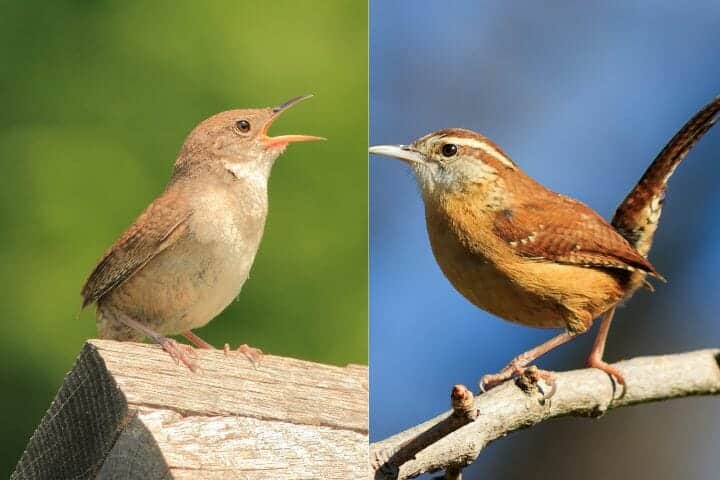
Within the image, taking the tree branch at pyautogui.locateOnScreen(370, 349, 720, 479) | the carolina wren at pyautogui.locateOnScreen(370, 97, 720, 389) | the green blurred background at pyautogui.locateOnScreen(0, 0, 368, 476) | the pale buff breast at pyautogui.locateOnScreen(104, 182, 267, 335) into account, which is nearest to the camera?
the tree branch at pyautogui.locateOnScreen(370, 349, 720, 479)

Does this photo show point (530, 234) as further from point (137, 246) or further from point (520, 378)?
point (137, 246)

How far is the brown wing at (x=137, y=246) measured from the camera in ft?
6.91

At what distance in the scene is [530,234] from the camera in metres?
1.76

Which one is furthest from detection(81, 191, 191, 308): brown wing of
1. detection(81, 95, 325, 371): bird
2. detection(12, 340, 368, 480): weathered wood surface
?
detection(12, 340, 368, 480): weathered wood surface

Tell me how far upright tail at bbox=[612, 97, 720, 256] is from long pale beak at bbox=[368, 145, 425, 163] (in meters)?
0.38

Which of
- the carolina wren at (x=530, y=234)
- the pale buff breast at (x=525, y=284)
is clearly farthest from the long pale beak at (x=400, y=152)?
the pale buff breast at (x=525, y=284)

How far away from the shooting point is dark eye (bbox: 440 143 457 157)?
173 cm

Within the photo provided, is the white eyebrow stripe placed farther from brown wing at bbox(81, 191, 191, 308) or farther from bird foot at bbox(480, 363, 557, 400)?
brown wing at bbox(81, 191, 191, 308)

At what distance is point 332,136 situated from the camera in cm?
246

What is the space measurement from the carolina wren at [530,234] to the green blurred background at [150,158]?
0.66m

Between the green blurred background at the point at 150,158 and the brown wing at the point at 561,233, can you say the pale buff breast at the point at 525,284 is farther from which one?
the green blurred background at the point at 150,158

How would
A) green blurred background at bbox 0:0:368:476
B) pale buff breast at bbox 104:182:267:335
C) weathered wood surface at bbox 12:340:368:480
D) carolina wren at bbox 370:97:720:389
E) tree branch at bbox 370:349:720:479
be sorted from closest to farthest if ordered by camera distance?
tree branch at bbox 370:349:720:479 < weathered wood surface at bbox 12:340:368:480 < carolina wren at bbox 370:97:720:389 < pale buff breast at bbox 104:182:267:335 < green blurred background at bbox 0:0:368:476

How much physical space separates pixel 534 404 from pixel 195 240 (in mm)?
867

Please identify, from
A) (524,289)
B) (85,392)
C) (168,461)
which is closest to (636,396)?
(524,289)
